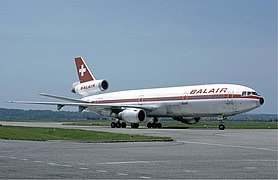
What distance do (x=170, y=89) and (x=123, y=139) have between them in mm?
26724

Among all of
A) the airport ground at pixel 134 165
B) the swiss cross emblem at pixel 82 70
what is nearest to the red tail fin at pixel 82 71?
the swiss cross emblem at pixel 82 70

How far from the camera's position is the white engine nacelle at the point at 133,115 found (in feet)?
177

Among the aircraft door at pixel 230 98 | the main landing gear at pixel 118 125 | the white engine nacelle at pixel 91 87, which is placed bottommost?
the main landing gear at pixel 118 125

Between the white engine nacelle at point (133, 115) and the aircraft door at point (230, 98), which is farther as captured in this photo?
the white engine nacelle at point (133, 115)

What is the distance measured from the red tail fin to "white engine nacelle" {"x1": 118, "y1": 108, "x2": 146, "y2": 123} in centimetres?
1481

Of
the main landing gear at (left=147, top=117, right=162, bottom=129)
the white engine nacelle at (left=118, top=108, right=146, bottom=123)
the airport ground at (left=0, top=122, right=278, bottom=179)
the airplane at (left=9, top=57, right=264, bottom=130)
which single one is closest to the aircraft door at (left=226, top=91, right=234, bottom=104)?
the airplane at (left=9, top=57, right=264, bottom=130)

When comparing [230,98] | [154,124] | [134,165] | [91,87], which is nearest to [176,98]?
[154,124]

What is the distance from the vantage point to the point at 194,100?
168ft

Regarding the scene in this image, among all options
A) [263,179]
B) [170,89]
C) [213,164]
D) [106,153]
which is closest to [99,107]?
[170,89]

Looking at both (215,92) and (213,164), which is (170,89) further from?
(213,164)

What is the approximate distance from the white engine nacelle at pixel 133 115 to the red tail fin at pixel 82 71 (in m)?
14.8

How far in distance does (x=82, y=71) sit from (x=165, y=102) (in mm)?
18124

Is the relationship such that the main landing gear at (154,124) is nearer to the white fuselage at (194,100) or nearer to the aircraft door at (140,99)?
the white fuselage at (194,100)

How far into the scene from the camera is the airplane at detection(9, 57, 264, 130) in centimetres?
4888
